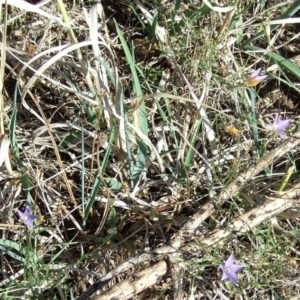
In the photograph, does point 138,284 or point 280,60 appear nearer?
point 138,284

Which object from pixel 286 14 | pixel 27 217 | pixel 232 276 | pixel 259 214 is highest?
pixel 286 14

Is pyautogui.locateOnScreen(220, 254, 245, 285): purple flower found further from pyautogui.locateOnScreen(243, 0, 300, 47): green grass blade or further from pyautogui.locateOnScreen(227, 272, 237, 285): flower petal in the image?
pyautogui.locateOnScreen(243, 0, 300, 47): green grass blade

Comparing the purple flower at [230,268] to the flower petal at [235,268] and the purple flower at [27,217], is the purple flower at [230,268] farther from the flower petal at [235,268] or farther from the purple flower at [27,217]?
the purple flower at [27,217]

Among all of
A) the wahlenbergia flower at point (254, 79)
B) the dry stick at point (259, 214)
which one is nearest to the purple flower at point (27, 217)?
the dry stick at point (259, 214)

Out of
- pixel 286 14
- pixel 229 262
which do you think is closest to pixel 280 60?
pixel 286 14

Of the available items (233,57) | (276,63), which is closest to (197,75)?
(233,57)

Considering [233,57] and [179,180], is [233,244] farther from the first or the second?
[233,57]

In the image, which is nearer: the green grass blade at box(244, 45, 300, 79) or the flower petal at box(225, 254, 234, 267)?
the flower petal at box(225, 254, 234, 267)

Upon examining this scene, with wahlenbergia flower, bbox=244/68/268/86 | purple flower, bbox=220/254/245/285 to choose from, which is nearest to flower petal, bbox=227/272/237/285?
purple flower, bbox=220/254/245/285

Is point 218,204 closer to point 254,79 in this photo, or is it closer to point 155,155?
point 155,155
